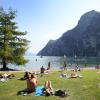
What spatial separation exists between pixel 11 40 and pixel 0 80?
89.9ft

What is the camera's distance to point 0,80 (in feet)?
101

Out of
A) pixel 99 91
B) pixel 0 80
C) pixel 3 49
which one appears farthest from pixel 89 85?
pixel 3 49

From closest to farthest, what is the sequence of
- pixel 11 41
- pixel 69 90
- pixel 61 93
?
pixel 61 93, pixel 69 90, pixel 11 41

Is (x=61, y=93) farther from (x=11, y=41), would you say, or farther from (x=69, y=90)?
(x=11, y=41)

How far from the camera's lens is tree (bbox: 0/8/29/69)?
55.8 meters

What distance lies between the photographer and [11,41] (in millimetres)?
57406

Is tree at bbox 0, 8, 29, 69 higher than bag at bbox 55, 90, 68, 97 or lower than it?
higher

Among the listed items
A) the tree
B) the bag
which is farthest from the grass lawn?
the tree

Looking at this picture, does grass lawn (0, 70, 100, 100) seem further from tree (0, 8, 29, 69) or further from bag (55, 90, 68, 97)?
tree (0, 8, 29, 69)

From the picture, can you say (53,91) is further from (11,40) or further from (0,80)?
(11,40)

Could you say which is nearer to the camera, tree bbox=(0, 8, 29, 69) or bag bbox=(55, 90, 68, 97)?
bag bbox=(55, 90, 68, 97)

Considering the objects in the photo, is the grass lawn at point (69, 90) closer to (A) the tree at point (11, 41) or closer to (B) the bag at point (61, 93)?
(B) the bag at point (61, 93)

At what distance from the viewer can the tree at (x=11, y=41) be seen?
55844 millimetres

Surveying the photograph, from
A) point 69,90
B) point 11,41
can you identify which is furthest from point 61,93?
point 11,41
